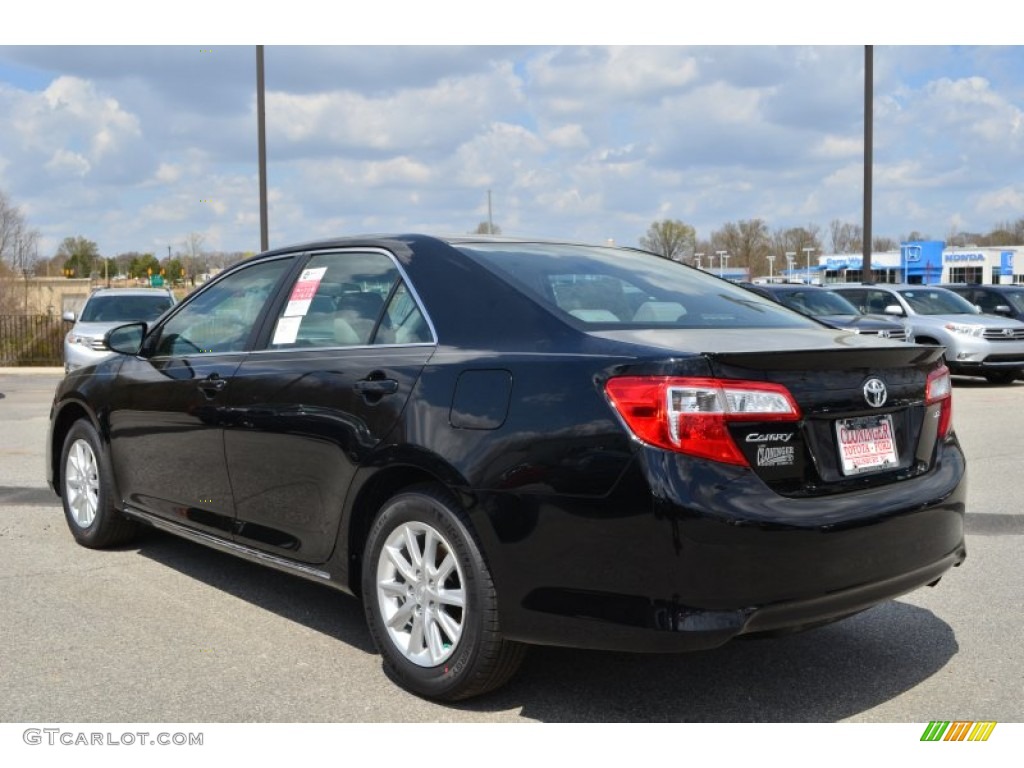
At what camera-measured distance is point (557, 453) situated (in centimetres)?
344

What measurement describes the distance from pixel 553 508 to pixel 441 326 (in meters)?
0.95

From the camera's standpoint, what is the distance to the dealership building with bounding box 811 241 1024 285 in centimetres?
9206

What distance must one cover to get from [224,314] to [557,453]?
2.47 m

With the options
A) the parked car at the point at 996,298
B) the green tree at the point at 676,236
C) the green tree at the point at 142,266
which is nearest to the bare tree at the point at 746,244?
the green tree at the point at 676,236

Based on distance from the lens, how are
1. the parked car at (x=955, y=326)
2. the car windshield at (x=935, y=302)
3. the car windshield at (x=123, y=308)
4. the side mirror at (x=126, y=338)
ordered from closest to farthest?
1. the side mirror at (x=126, y=338)
2. the parked car at (x=955, y=326)
3. the car windshield at (x=123, y=308)
4. the car windshield at (x=935, y=302)

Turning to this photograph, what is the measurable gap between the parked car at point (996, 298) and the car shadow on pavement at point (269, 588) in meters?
19.3

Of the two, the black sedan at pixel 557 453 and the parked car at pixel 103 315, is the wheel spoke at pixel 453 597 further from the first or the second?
the parked car at pixel 103 315

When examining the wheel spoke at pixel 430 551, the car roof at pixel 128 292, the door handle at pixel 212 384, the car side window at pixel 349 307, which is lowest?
the wheel spoke at pixel 430 551

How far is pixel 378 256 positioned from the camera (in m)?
4.50

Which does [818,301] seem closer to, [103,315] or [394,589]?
[103,315]

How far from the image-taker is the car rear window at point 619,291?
13.1 feet

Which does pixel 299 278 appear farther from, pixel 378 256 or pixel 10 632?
pixel 10 632
